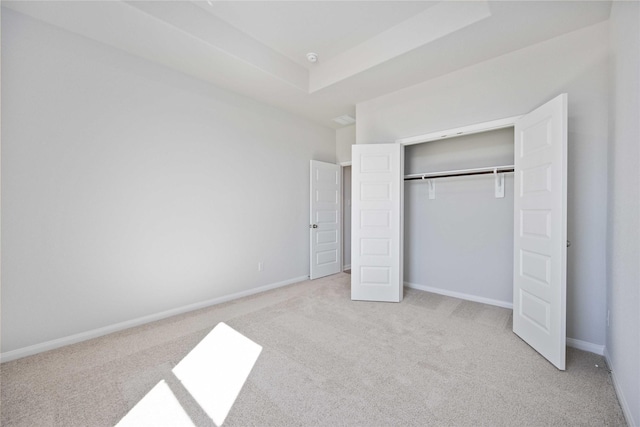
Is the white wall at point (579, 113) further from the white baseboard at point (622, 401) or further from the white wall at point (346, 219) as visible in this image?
the white wall at point (346, 219)

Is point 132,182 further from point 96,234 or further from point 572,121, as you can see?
point 572,121

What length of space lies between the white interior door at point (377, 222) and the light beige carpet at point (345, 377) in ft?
2.01

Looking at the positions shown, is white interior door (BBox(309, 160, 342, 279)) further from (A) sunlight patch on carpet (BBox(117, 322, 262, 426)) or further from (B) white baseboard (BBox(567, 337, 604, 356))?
(B) white baseboard (BBox(567, 337, 604, 356))

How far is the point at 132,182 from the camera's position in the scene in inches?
113

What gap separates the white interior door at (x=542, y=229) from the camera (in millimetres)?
2076

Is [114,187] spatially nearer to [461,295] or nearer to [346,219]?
[346,219]

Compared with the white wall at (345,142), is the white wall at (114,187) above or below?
below

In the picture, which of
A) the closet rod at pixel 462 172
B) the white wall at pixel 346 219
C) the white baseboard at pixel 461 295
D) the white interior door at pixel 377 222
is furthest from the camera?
the white wall at pixel 346 219

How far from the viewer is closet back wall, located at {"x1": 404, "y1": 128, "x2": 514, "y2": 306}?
334 cm

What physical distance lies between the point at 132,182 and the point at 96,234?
0.61 meters

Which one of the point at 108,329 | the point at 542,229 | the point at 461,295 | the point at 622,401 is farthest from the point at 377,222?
the point at 108,329

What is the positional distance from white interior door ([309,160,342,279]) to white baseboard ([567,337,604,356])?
3.35 m

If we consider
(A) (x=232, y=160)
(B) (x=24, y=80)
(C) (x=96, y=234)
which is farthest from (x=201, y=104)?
(C) (x=96, y=234)

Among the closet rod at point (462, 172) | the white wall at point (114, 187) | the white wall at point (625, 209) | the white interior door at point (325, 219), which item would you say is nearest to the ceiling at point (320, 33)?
the white wall at point (114, 187)
